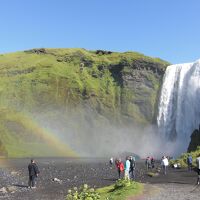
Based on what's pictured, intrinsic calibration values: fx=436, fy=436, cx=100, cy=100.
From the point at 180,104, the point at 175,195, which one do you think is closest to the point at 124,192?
the point at 175,195


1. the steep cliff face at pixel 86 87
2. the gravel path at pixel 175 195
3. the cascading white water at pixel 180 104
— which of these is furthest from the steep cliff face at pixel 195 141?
the gravel path at pixel 175 195

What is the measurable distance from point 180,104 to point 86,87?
5092cm

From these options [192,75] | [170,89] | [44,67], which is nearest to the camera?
[192,75]

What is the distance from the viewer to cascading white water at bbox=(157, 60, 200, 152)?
106062 mm

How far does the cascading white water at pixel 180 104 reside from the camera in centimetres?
10606

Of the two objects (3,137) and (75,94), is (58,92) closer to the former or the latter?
A: (75,94)

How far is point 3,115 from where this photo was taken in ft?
417

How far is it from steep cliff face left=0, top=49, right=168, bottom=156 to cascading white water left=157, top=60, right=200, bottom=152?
20.7m

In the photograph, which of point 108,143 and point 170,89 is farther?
point 108,143

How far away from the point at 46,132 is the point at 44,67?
3822 centimetres

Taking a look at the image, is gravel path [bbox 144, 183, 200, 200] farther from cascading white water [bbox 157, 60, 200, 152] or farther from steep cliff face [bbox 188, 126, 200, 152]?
cascading white water [bbox 157, 60, 200, 152]

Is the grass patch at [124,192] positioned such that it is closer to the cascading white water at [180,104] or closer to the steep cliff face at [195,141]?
the steep cliff face at [195,141]

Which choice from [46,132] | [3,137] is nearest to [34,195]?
[3,137]

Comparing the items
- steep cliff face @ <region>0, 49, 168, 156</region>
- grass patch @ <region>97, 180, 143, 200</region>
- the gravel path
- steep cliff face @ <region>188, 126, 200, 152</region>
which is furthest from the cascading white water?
grass patch @ <region>97, 180, 143, 200</region>
